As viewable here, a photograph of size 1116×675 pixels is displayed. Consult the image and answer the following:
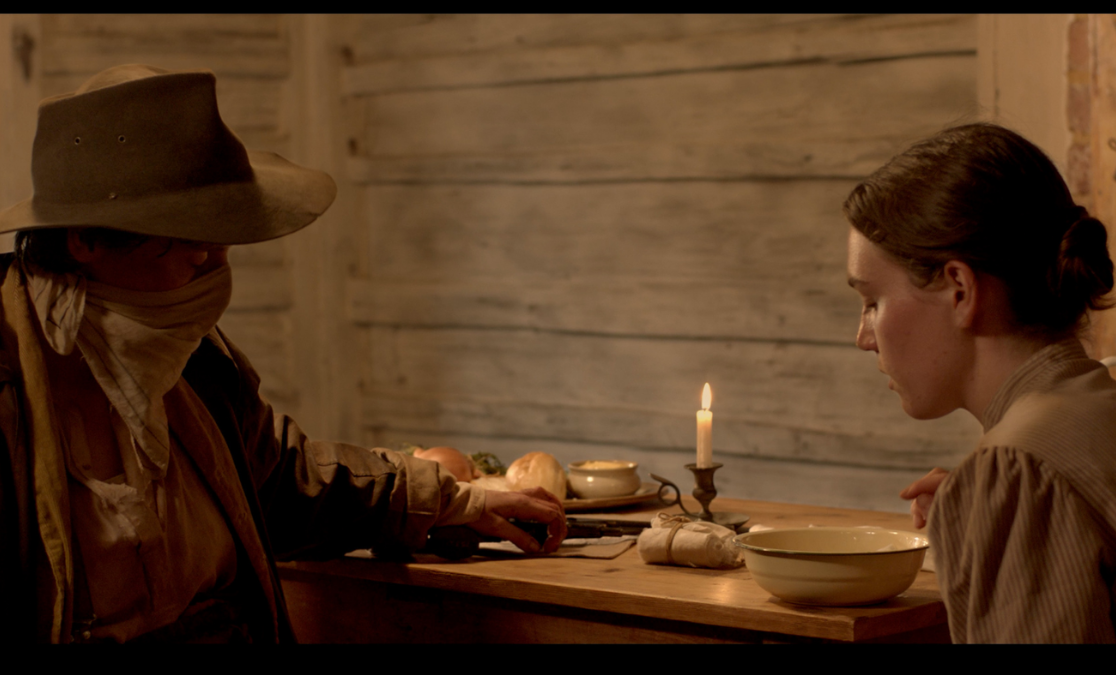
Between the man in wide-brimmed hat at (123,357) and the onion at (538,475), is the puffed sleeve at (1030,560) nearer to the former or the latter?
the man in wide-brimmed hat at (123,357)

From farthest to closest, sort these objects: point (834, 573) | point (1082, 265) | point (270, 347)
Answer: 1. point (270, 347)
2. point (834, 573)
3. point (1082, 265)

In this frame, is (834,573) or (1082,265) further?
(834,573)

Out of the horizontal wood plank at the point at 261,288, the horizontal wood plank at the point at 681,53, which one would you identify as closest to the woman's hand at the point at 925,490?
the horizontal wood plank at the point at 681,53

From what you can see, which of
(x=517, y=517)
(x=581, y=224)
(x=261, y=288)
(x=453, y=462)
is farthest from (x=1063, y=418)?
(x=261, y=288)

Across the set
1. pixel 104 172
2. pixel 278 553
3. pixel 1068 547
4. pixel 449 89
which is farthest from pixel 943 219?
pixel 449 89

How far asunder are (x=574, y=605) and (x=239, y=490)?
21.9 inches

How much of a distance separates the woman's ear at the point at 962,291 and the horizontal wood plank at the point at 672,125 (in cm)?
230

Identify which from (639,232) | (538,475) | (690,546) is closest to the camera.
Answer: (690,546)

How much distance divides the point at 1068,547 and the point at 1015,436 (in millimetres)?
124

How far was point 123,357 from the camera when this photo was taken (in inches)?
64.6

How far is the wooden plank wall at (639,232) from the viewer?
371cm

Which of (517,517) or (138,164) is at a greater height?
(138,164)

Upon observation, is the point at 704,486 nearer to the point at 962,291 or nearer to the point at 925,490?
the point at 925,490

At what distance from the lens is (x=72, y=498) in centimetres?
162
